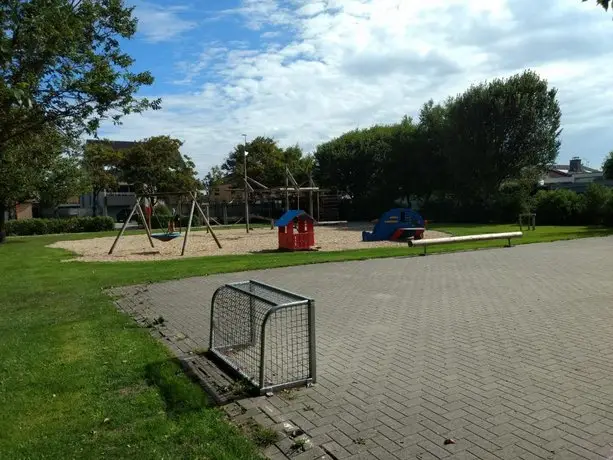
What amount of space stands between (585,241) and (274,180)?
145 feet

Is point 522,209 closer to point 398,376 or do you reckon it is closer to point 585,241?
point 585,241

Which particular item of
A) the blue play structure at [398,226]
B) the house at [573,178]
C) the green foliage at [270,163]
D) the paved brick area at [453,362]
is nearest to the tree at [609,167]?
the house at [573,178]

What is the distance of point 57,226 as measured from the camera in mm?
42312

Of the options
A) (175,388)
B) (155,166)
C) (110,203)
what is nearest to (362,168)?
(155,166)

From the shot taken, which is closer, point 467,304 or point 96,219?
point 467,304

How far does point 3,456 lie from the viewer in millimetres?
4004

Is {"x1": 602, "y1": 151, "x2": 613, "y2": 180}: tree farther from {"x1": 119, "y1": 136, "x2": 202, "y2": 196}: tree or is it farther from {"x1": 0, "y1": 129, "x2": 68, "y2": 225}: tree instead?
{"x1": 0, "y1": 129, "x2": 68, "y2": 225}: tree

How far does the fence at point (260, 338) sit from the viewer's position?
214 inches

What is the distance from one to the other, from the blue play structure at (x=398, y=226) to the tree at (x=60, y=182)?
→ 18875 millimetres

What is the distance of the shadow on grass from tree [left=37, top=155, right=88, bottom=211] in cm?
2872

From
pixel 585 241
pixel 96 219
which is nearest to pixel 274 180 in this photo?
pixel 96 219

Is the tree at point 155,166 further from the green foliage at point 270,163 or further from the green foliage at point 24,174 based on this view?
the green foliage at point 24,174

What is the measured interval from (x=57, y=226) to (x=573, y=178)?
63.9m

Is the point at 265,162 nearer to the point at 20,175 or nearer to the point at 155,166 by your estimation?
the point at 155,166
